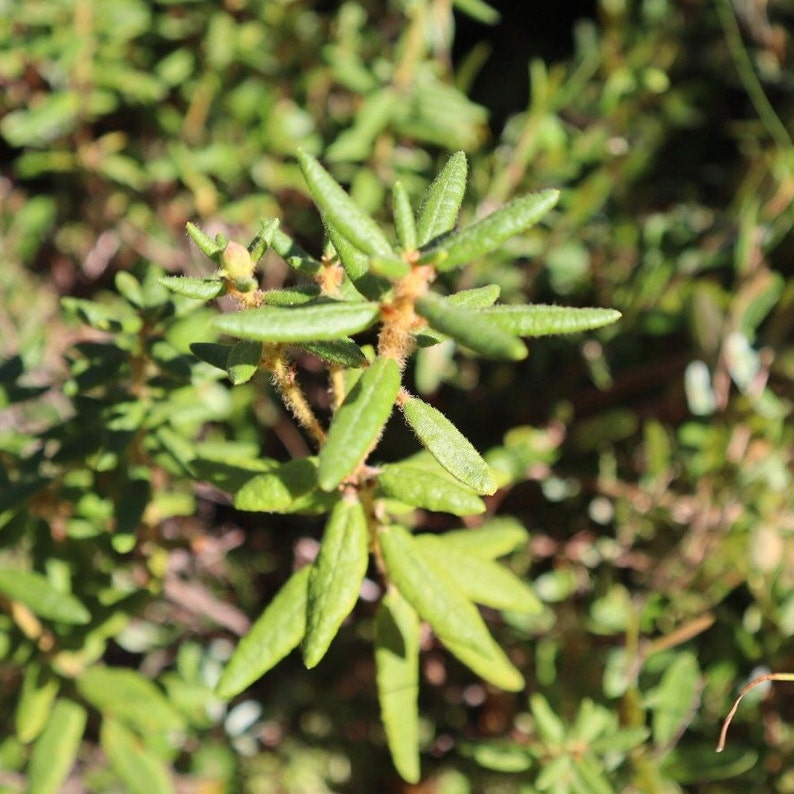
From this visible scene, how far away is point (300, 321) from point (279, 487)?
0.35 m

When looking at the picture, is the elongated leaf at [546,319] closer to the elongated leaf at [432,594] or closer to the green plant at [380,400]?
the green plant at [380,400]

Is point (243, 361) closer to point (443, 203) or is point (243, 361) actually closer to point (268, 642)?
point (443, 203)

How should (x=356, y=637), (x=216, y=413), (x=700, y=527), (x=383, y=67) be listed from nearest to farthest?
(x=216, y=413) < (x=700, y=527) < (x=383, y=67) < (x=356, y=637)

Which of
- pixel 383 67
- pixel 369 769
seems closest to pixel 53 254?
pixel 383 67

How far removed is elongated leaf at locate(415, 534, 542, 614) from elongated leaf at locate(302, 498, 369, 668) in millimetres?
203

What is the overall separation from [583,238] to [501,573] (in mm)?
1315

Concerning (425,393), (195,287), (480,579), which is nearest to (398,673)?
(480,579)

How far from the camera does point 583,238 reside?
8.37 feet

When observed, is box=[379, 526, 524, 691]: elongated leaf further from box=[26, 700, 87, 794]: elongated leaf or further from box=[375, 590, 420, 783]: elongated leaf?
box=[26, 700, 87, 794]: elongated leaf

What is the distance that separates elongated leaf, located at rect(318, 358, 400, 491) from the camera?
0.99 metres

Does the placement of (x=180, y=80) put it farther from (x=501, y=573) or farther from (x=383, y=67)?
(x=501, y=573)

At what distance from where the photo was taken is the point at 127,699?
180cm

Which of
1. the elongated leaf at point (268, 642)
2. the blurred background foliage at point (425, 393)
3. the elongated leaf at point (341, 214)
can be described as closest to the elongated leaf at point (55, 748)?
the blurred background foliage at point (425, 393)

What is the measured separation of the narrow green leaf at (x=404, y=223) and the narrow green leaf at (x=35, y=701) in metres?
1.25
